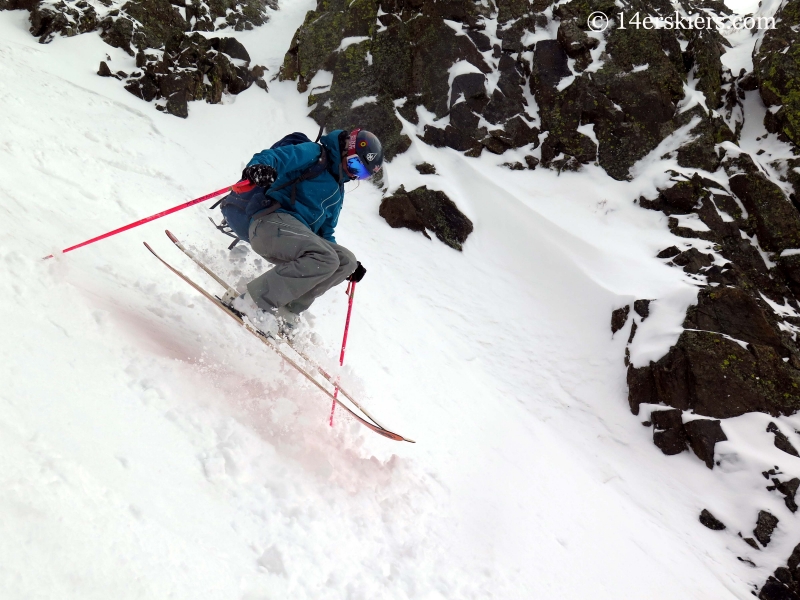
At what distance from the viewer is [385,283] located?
9727 mm

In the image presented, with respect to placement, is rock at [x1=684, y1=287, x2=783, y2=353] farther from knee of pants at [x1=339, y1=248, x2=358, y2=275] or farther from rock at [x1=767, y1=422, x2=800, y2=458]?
knee of pants at [x1=339, y1=248, x2=358, y2=275]

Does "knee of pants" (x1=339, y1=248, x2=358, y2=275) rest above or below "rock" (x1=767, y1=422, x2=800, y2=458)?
above

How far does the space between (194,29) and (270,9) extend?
18.0 ft

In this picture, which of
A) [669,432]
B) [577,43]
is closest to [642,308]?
[669,432]

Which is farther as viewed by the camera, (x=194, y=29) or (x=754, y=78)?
(x=194, y=29)

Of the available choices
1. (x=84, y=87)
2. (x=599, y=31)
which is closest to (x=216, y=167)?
(x=84, y=87)

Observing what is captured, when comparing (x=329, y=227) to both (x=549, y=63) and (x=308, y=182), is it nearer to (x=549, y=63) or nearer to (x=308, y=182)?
(x=308, y=182)

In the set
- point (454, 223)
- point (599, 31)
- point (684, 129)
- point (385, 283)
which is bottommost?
point (385, 283)

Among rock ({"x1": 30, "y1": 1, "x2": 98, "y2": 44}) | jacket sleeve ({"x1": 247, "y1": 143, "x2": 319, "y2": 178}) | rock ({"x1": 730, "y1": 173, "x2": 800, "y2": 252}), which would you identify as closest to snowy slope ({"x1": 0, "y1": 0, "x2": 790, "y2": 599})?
jacket sleeve ({"x1": 247, "y1": 143, "x2": 319, "y2": 178})

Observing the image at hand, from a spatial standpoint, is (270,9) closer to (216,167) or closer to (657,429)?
(216,167)

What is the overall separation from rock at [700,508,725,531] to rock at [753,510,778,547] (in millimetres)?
427

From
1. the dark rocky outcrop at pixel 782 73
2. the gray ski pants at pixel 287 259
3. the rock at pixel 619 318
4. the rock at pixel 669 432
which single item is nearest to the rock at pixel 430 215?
the rock at pixel 619 318

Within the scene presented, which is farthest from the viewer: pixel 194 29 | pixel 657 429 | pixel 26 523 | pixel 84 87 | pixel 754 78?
pixel 194 29

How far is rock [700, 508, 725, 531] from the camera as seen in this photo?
6883mm
